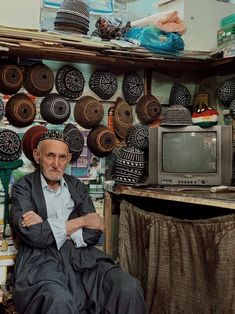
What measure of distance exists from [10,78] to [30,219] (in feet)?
3.41

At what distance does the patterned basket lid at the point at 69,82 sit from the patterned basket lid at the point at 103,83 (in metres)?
0.11

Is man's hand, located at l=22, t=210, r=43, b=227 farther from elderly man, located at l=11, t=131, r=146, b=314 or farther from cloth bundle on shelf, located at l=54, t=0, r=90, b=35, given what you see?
cloth bundle on shelf, located at l=54, t=0, r=90, b=35

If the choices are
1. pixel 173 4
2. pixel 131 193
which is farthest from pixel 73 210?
pixel 173 4

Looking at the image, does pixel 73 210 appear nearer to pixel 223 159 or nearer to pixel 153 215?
pixel 153 215

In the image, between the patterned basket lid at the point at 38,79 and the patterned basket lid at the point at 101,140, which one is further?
the patterned basket lid at the point at 101,140

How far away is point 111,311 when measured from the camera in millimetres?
2588

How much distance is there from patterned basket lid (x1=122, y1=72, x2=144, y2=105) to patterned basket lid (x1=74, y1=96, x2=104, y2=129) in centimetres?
31

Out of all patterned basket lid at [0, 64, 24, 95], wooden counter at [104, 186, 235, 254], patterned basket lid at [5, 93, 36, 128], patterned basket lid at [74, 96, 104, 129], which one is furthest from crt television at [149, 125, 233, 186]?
patterned basket lid at [0, 64, 24, 95]

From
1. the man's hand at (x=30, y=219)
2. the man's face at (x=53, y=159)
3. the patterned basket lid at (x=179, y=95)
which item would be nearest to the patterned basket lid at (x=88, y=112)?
the man's face at (x=53, y=159)

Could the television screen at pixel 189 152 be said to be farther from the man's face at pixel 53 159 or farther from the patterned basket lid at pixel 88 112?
the man's face at pixel 53 159

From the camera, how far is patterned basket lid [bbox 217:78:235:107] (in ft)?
11.5

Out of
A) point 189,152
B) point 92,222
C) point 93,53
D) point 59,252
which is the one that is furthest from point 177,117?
point 59,252

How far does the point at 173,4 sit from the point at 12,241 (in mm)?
2315

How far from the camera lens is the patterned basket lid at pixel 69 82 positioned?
3338 mm
